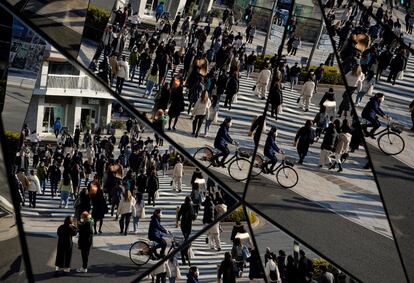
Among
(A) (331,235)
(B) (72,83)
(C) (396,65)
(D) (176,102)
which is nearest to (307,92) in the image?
(C) (396,65)

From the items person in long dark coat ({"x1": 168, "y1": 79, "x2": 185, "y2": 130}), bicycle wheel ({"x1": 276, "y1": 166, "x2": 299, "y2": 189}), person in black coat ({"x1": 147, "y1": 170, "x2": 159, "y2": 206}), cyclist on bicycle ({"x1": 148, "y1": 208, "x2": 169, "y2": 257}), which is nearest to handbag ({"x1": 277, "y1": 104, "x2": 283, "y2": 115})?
bicycle wheel ({"x1": 276, "y1": 166, "x2": 299, "y2": 189})

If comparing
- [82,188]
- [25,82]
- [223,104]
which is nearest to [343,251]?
[223,104]

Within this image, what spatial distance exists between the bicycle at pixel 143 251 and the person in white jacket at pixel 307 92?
6.35ft

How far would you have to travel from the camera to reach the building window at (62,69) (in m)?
9.76

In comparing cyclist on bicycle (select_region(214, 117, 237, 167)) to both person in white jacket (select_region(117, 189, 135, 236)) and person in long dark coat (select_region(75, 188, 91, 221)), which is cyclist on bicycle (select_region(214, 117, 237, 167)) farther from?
person in long dark coat (select_region(75, 188, 91, 221))

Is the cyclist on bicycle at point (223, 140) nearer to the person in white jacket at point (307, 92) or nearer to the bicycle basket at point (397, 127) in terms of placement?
the person in white jacket at point (307, 92)

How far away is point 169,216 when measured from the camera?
1038cm

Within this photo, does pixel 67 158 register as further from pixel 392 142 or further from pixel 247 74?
pixel 392 142

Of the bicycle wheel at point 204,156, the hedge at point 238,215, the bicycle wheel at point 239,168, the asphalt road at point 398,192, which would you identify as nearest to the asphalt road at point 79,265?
the hedge at point 238,215

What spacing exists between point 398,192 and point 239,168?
1804 millimetres

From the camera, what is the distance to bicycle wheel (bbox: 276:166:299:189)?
1088cm

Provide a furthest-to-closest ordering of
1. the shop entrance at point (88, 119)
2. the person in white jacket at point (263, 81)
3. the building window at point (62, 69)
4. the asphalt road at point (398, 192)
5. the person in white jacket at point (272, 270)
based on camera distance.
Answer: the asphalt road at point (398, 192), the person in white jacket at point (272, 270), the person in white jacket at point (263, 81), the shop entrance at point (88, 119), the building window at point (62, 69)

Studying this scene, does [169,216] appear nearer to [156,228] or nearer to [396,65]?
[156,228]

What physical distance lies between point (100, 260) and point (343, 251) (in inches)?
104
